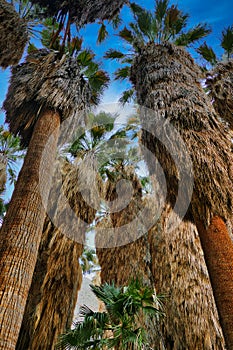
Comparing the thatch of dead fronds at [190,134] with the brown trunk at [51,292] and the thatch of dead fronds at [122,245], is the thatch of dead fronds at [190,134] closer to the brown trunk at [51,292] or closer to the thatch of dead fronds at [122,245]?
the thatch of dead fronds at [122,245]

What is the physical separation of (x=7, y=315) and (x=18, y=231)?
129cm

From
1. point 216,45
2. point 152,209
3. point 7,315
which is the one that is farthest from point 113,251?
point 216,45

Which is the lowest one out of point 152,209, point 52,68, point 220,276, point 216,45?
point 220,276

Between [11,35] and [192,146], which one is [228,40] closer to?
[192,146]

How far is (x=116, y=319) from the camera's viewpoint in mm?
5117

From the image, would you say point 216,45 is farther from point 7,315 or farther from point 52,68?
point 7,315

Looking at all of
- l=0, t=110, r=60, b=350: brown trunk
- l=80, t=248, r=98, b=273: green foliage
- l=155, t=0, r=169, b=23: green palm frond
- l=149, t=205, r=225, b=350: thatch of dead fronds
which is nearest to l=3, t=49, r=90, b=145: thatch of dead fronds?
l=0, t=110, r=60, b=350: brown trunk

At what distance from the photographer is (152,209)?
8219 mm

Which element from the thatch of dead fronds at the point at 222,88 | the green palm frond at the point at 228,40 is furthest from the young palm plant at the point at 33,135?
the green palm frond at the point at 228,40

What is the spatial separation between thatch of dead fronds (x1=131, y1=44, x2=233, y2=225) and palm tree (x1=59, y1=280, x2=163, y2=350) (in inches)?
70.1

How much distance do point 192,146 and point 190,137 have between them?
10.3 inches

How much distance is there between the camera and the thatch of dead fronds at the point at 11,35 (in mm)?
7621

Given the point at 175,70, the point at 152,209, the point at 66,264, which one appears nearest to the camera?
the point at 66,264

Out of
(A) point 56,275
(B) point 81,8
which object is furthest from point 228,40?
(A) point 56,275
